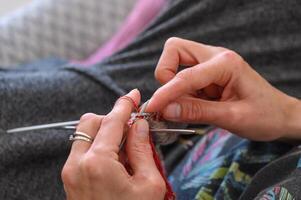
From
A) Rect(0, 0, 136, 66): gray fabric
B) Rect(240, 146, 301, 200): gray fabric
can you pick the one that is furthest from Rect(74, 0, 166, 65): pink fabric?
Rect(240, 146, 301, 200): gray fabric

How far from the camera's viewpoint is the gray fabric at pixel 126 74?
832mm

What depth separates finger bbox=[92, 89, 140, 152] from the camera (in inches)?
22.9

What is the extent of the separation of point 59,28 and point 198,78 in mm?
810

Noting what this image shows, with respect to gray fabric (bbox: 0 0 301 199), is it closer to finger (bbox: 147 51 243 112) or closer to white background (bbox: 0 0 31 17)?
finger (bbox: 147 51 243 112)

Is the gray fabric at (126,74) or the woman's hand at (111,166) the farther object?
the gray fabric at (126,74)

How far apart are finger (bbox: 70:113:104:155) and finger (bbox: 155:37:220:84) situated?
14 centimetres

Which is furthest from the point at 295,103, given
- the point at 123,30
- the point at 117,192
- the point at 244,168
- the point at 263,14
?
the point at 123,30

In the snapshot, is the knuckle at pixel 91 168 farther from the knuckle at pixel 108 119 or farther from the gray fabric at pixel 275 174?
the gray fabric at pixel 275 174

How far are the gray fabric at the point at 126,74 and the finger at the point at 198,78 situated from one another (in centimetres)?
25

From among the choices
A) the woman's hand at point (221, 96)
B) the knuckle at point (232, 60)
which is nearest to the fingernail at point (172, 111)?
the woman's hand at point (221, 96)

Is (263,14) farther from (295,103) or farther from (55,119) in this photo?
(55,119)

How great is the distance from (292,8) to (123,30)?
531 millimetres

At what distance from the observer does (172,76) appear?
73 centimetres

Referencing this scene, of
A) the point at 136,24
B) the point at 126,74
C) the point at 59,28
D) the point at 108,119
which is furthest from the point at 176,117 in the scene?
the point at 59,28
